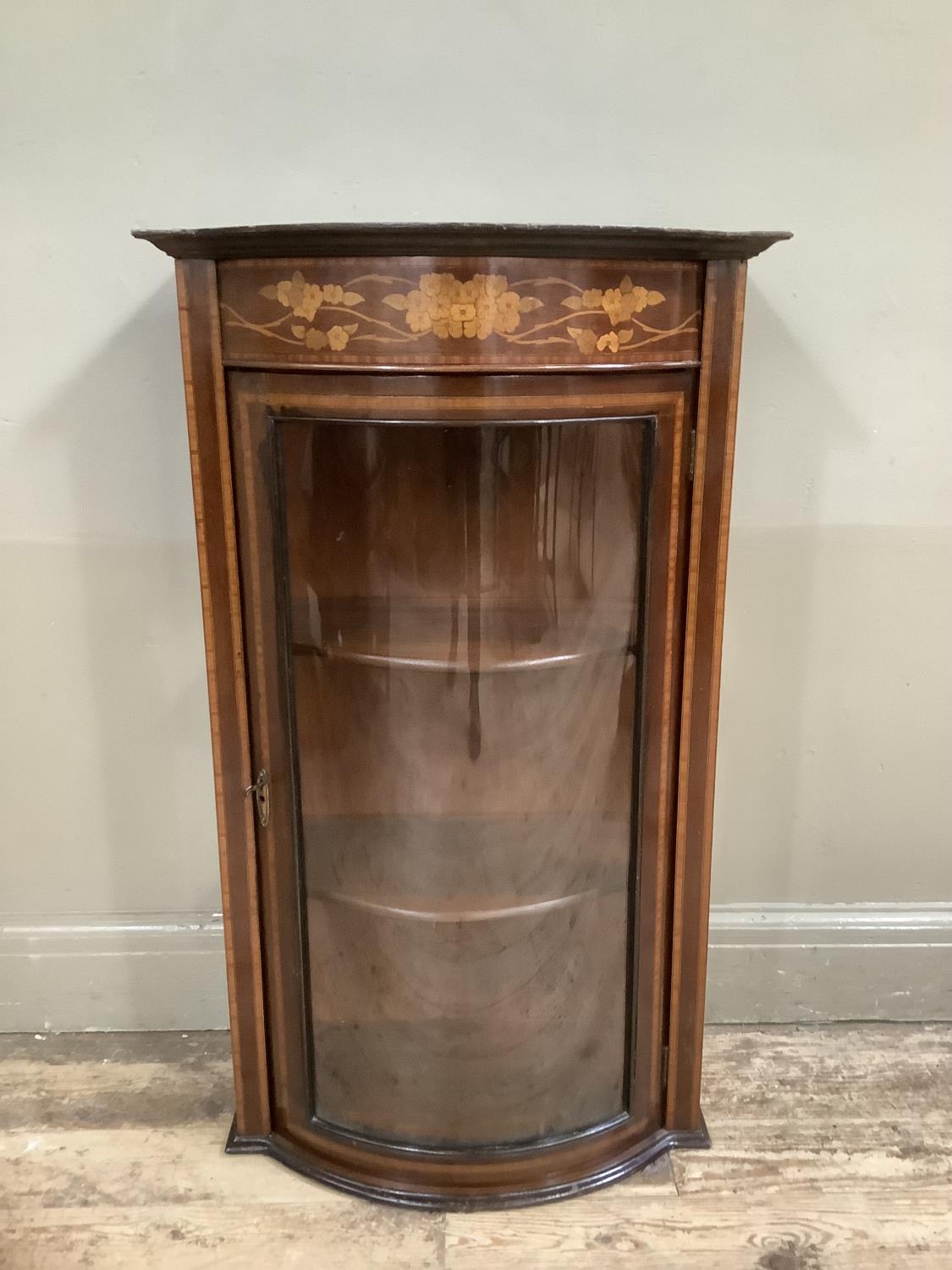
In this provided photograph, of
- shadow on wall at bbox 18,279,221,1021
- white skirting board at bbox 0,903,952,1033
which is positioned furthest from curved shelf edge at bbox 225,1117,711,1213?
shadow on wall at bbox 18,279,221,1021

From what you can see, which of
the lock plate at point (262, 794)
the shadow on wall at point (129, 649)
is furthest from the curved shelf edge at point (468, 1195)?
the lock plate at point (262, 794)

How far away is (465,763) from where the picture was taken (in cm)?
114

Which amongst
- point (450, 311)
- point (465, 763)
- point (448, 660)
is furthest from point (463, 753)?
point (450, 311)

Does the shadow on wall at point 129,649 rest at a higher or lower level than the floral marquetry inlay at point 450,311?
lower

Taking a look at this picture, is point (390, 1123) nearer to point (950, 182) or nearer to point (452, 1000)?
point (452, 1000)

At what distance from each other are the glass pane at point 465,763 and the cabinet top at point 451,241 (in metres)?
0.17

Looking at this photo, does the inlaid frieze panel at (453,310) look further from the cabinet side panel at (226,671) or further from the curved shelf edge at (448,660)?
the curved shelf edge at (448,660)

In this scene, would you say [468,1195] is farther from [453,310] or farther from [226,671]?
[453,310]

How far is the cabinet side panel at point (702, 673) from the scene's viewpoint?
1.05 meters

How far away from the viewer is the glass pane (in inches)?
41.8

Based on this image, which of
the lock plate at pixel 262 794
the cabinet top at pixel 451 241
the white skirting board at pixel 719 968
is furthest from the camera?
the white skirting board at pixel 719 968

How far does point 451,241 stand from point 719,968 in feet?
3.88

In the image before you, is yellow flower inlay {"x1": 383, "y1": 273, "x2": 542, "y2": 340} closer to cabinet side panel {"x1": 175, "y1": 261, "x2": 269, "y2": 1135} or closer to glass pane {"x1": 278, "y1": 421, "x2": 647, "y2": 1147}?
glass pane {"x1": 278, "y1": 421, "x2": 647, "y2": 1147}

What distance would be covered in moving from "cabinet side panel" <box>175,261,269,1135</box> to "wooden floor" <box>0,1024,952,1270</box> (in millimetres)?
127
